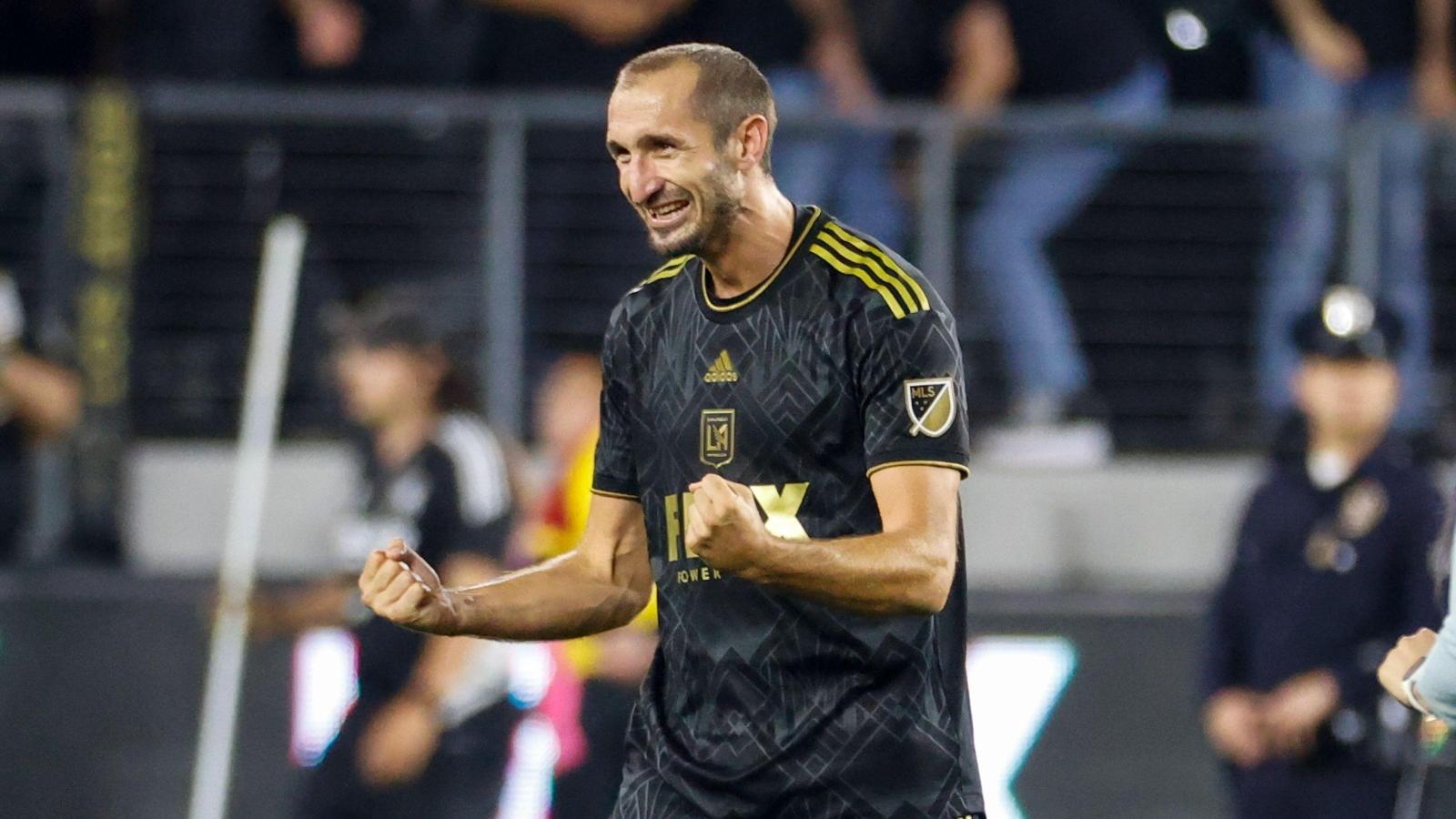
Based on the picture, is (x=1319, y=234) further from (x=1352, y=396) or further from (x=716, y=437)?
(x=716, y=437)

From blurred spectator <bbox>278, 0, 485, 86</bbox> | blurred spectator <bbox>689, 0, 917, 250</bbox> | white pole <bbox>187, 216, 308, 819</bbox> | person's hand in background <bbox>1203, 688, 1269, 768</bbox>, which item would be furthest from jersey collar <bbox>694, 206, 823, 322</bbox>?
blurred spectator <bbox>278, 0, 485, 86</bbox>

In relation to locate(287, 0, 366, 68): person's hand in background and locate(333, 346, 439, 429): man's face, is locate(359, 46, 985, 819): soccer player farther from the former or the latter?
locate(287, 0, 366, 68): person's hand in background

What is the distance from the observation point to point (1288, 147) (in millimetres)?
9188

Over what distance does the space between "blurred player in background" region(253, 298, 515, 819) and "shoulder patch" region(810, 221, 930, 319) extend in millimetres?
3959

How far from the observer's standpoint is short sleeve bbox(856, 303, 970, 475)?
13.0 ft

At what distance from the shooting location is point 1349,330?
7289mm

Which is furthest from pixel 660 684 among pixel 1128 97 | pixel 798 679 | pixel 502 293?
pixel 1128 97

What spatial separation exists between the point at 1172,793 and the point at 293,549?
3209 mm

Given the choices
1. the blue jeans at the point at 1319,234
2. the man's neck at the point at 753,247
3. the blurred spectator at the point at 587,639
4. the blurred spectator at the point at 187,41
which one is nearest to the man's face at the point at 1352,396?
the blue jeans at the point at 1319,234

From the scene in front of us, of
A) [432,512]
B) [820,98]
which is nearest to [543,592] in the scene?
[432,512]

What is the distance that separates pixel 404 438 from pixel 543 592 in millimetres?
3962

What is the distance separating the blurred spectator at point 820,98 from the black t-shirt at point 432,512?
1.49m

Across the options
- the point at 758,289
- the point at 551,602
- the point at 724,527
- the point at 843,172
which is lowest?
the point at 551,602

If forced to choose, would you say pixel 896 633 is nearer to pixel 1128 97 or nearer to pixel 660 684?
pixel 660 684
